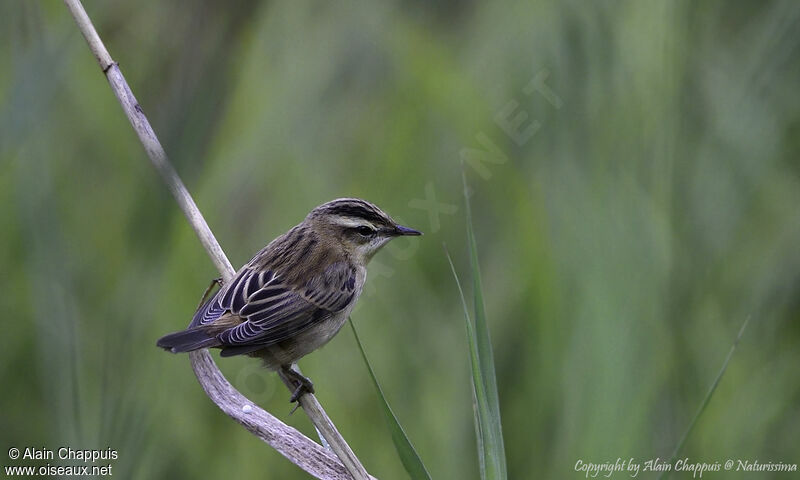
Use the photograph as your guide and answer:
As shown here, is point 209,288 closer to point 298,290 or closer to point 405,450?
point 298,290

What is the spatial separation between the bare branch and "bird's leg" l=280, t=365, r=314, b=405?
0.11ft

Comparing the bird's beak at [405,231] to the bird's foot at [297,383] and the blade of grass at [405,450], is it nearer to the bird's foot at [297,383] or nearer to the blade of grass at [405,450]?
the bird's foot at [297,383]

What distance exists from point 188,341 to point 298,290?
1.71ft

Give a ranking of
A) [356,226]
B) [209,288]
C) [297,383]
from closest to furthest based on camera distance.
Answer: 1. [297,383]
2. [209,288]
3. [356,226]

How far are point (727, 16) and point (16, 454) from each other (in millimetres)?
2289

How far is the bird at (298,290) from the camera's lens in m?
1.98

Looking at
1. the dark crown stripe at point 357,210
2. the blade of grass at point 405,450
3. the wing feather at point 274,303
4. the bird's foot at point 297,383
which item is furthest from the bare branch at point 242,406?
the dark crown stripe at point 357,210

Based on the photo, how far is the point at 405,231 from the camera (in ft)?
7.22

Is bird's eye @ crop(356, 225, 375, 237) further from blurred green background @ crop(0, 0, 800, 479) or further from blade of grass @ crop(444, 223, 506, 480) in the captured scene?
blade of grass @ crop(444, 223, 506, 480)

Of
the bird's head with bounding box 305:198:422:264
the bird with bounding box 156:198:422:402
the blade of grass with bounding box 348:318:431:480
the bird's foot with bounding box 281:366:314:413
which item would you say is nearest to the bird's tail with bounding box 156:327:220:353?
the bird with bounding box 156:198:422:402

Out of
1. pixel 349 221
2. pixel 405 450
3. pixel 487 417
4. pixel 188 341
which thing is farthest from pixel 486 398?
pixel 349 221

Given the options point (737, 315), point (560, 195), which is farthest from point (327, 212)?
point (737, 315)

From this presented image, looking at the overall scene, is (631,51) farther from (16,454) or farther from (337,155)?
(16,454)

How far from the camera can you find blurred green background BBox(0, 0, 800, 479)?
1.63 m
